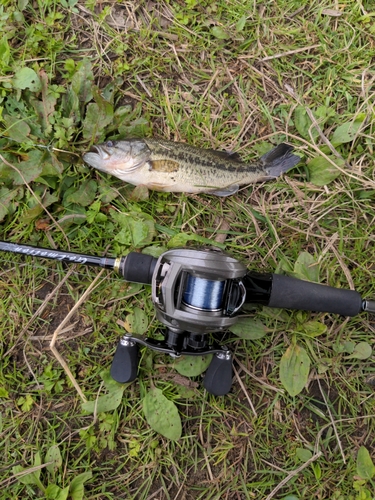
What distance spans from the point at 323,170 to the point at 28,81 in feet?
6.86

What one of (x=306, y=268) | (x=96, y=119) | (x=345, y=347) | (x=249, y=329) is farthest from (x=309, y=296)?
(x=96, y=119)

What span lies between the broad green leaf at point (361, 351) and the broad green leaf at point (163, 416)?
1.22 meters

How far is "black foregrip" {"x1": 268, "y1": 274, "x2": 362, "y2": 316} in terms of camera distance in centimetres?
235

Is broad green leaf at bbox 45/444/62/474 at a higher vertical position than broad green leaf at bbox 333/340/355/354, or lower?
lower

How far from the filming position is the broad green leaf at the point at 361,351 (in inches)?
105

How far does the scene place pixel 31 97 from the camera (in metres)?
2.73

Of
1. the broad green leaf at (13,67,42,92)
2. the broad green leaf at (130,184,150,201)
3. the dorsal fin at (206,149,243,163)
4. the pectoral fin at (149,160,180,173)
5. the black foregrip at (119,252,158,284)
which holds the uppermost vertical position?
the broad green leaf at (13,67,42,92)

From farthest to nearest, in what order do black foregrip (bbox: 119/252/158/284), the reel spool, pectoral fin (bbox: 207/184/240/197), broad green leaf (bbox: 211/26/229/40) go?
broad green leaf (bbox: 211/26/229/40), pectoral fin (bbox: 207/184/240/197), black foregrip (bbox: 119/252/158/284), the reel spool

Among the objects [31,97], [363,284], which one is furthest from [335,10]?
[31,97]

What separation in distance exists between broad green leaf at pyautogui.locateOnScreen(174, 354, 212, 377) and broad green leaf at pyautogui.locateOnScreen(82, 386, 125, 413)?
0.43 m

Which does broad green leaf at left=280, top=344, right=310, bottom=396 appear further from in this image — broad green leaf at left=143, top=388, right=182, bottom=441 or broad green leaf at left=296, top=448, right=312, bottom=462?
broad green leaf at left=143, top=388, right=182, bottom=441

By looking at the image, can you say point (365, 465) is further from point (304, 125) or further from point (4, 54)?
point (4, 54)

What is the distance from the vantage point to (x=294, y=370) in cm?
262

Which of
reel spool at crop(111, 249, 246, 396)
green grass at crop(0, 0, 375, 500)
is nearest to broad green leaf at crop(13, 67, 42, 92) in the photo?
green grass at crop(0, 0, 375, 500)
